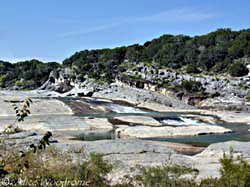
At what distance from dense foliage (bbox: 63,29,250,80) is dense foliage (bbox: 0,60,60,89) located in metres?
8.20

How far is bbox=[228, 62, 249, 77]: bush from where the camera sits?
72.2 meters

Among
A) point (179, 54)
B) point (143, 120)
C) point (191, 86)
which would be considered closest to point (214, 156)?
point (143, 120)

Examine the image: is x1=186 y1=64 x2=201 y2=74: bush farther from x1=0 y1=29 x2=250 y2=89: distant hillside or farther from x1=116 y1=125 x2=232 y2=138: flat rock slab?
x1=116 y1=125 x2=232 y2=138: flat rock slab

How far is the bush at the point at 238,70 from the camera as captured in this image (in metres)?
72.2

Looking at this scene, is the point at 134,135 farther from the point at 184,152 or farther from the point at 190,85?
the point at 190,85

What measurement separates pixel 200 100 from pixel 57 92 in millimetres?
33413

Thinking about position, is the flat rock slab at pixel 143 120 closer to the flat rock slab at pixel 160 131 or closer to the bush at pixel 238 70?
the flat rock slab at pixel 160 131

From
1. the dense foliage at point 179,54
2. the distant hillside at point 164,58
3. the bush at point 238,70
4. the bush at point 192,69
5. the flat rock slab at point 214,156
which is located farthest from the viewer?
the dense foliage at point 179,54

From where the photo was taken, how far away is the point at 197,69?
81.4 meters

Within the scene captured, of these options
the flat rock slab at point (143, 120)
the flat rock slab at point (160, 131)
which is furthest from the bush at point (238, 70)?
the flat rock slab at point (160, 131)

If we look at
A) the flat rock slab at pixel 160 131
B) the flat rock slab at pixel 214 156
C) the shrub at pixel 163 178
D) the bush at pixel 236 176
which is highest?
the bush at pixel 236 176

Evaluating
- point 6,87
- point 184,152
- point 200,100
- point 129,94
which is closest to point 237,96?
point 200,100

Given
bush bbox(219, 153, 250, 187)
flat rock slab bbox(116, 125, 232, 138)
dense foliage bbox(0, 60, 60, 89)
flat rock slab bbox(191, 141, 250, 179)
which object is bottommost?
flat rock slab bbox(116, 125, 232, 138)

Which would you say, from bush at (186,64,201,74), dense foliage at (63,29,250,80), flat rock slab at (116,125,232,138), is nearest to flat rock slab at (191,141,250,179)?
flat rock slab at (116,125,232,138)
